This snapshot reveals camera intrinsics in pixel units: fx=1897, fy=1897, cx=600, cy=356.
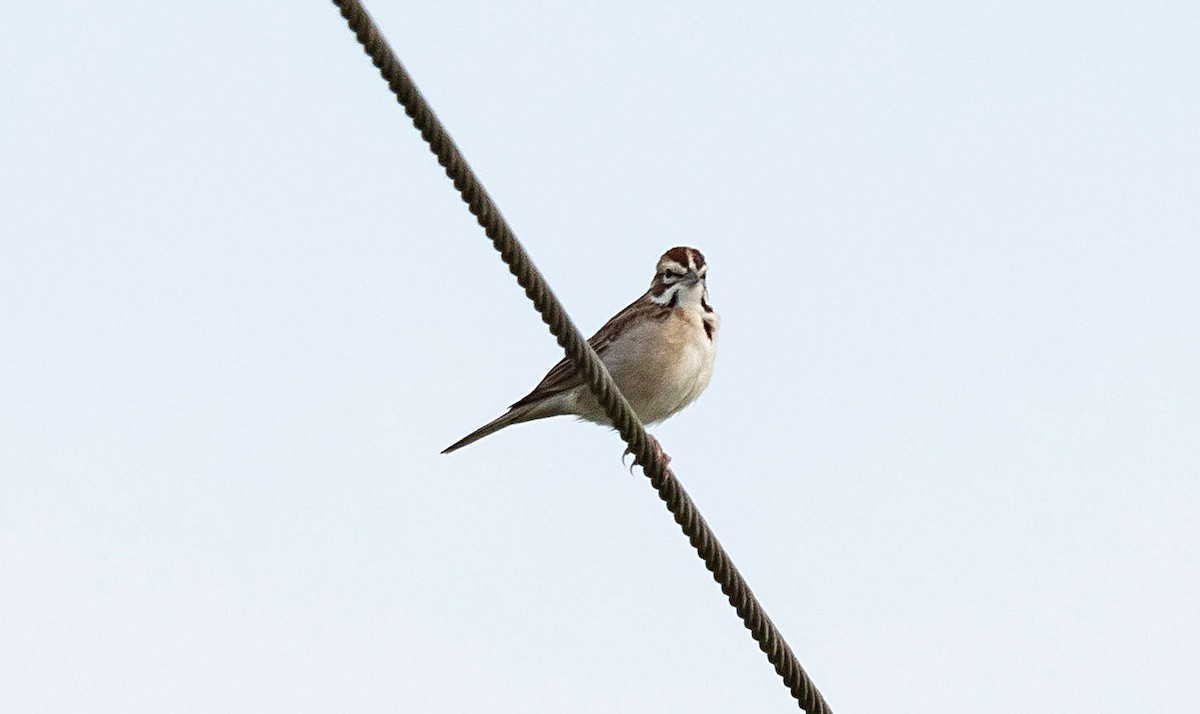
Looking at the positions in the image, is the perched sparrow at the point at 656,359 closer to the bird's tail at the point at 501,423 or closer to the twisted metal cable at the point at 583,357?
the bird's tail at the point at 501,423

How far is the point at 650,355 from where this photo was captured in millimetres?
10172

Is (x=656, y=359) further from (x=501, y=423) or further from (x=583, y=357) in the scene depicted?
(x=583, y=357)

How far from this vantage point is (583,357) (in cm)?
598

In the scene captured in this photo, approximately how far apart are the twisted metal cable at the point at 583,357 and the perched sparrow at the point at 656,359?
3.49m

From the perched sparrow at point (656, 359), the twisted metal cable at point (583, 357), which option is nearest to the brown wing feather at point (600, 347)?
the perched sparrow at point (656, 359)

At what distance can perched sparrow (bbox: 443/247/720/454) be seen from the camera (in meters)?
10.2

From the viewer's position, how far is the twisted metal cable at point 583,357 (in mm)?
4698

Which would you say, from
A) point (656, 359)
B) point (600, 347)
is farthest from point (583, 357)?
point (600, 347)

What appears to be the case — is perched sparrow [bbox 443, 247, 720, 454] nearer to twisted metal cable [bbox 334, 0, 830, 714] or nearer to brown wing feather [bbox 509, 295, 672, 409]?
brown wing feather [bbox 509, 295, 672, 409]

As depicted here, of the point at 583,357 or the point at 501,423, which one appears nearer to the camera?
the point at 583,357

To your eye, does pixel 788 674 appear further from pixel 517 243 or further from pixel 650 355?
pixel 650 355

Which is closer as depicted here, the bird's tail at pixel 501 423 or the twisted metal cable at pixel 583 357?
the twisted metal cable at pixel 583 357

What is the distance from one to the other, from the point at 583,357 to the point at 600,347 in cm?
469

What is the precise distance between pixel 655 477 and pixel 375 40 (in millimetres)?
2429
